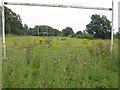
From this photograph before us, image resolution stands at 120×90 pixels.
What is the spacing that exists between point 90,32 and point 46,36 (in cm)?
136

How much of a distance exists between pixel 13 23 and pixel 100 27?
221 cm

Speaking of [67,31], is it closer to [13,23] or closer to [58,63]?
[13,23]

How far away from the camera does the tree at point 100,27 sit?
20.8 feet

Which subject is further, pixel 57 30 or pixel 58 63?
pixel 57 30

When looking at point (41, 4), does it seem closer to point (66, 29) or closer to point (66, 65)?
point (66, 29)

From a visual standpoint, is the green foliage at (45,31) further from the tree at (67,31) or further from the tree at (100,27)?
the tree at (100,27)

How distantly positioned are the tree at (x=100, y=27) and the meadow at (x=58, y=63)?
77 centimetres

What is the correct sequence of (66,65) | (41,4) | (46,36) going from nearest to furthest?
(66,65) < (41,4) < (46,36)

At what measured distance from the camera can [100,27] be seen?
6539mm

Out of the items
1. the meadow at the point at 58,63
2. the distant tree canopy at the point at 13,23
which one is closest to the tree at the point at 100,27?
the meadow at the point at 58,63

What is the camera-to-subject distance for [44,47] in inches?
202

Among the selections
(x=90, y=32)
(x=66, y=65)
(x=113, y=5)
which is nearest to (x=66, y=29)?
(x=90, y=32)

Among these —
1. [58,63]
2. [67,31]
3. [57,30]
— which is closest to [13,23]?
[57,30]

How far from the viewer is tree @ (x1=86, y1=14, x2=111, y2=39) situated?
20.8 ft
